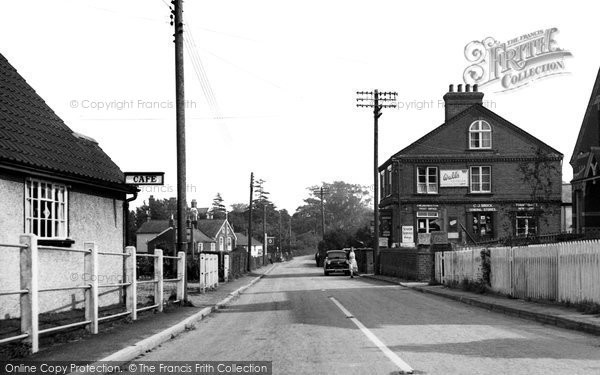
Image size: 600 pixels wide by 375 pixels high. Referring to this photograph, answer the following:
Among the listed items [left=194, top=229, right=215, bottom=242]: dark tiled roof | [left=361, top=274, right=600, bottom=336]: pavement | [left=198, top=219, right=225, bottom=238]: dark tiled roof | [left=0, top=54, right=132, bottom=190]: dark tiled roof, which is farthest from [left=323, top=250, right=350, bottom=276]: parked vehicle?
[left=198, top=219, right=225, bottom=238]: dark tiled roof

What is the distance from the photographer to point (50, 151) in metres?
15.3

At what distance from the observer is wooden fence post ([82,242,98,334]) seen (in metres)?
11.3

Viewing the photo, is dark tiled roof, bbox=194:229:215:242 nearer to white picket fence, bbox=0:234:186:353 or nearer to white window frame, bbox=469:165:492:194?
white window frame, bbox=469:165:492:194

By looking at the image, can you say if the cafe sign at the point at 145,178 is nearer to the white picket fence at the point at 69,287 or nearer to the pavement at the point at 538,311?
the white picket fence at the point at 69,287

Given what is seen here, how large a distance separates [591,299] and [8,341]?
37.9 ft

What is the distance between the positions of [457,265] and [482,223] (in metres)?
25.4

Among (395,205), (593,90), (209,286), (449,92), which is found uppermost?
(449,92)

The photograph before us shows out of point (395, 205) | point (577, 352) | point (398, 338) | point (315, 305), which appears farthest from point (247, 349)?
point (395, 205)

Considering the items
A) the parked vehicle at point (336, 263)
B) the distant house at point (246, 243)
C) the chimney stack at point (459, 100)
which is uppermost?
the chimney stack at point (459, 100)

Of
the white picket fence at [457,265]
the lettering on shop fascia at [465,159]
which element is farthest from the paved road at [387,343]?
the lettering on shop fascia at [465,159]

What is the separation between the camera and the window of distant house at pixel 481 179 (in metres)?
51.2

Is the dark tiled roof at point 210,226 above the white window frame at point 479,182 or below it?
below

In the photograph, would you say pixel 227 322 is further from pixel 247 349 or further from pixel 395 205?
pixel 395 205

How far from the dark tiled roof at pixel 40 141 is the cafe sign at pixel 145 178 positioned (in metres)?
0.56
